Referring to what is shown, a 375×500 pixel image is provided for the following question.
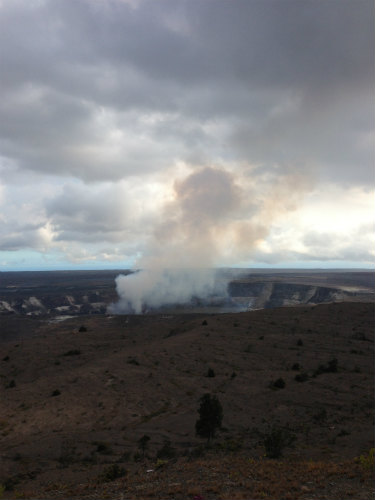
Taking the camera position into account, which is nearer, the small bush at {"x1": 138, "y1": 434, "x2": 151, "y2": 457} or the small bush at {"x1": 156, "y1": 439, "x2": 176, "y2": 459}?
the small bush at {"x1": 156, "y1": 439, "x2": 176, "y2": 459}

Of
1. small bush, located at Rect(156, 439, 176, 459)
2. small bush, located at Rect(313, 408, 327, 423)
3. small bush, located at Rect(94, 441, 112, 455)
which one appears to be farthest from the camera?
small bush, located at Rect(313, 408, 327, 423)

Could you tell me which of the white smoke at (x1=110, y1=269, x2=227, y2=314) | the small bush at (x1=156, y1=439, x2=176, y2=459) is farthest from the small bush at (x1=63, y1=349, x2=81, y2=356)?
the white smoke at (x1=110, y1=269, x2=227, y2=314)

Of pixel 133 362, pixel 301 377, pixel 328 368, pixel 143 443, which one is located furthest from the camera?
pixel 133 362

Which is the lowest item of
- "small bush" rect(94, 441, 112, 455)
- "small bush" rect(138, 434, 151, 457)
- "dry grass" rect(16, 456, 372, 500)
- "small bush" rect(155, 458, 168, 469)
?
"small bush" rect(94, 441, 112, 455)

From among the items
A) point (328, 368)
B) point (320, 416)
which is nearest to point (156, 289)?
point (328, 368)

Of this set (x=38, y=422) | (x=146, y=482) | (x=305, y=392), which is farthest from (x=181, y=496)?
(x=305, y=392)

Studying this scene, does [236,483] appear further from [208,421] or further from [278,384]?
[278,384]

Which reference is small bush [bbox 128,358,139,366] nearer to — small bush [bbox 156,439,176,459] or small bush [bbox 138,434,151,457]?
small bush [bbox 138,434,151,457]

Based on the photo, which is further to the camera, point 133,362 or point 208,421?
point 133,362

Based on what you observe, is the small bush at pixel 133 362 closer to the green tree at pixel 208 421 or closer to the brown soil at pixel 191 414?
the brown soil at pixel 191 414

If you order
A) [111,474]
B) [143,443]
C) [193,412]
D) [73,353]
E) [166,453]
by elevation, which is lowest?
[73,353]
